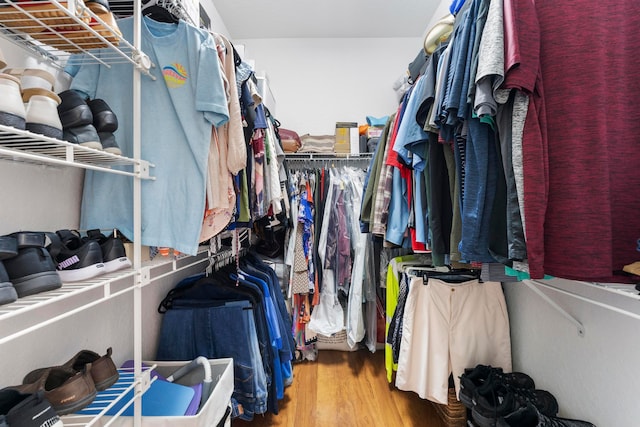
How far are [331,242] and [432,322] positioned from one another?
3.22 ft

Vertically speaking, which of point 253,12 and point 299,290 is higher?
point 253,12

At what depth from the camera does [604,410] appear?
37.3 inches

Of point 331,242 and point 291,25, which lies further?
point 291,25

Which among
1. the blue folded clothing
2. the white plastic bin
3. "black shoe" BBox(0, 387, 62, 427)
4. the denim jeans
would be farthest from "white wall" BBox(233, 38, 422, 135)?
"black shoe" BBox(0, 387, 62, 427)

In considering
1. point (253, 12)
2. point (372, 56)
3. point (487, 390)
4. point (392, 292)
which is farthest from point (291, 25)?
point (487, 390)

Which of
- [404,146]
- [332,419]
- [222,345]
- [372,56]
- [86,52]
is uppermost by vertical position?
[372,56]

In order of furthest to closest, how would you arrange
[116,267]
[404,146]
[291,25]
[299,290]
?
[291,25] → [299,290] → [404,146] → [116,267]

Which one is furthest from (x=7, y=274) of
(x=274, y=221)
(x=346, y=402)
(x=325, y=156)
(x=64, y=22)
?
(x=325, y=156)

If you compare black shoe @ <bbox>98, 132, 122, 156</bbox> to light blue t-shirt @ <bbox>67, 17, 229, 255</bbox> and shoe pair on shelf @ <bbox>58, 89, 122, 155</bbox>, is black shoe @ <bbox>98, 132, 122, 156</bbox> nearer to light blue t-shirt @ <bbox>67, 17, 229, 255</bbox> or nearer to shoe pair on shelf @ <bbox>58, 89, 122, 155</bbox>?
shoe pair on shelf @ <bbox>58, 89, 122, 155</bbox>

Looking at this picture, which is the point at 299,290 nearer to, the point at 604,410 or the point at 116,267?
the point at 116,267

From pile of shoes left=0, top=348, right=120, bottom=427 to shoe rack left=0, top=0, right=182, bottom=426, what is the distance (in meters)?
0.07

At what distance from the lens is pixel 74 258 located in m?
0.70

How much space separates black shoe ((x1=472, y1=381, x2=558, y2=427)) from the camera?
1.05 meters

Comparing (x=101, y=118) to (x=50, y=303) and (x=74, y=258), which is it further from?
(x=50, y=303)
